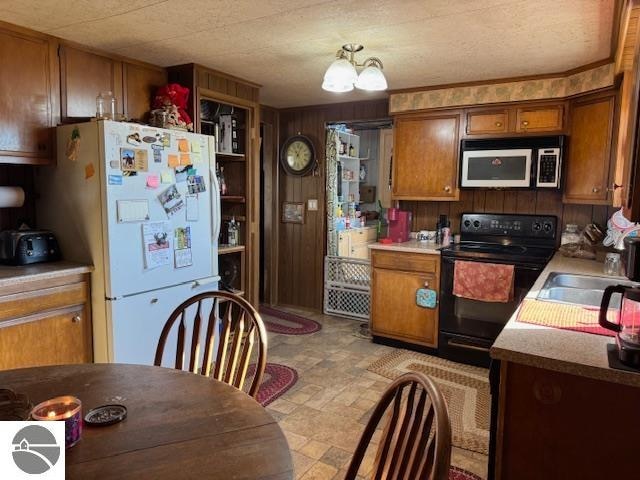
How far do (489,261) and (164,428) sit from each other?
8.86ft

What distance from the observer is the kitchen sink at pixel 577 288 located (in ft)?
7.18

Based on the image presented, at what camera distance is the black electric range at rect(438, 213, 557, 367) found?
321 centimetres

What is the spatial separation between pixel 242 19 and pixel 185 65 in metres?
1.01

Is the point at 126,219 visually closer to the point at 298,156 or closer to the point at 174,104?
the point at 174,104

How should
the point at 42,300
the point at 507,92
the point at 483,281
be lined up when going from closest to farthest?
the point at 42,300
the point at 483,281
the point at 507,92

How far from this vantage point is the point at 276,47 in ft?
8.75

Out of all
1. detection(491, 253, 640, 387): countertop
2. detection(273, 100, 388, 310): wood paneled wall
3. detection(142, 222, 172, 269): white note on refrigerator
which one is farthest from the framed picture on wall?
detection(491, 253, 640, 387): countertop

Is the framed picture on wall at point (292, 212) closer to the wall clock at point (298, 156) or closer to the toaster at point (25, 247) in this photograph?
the wall clock at point (298, 156)

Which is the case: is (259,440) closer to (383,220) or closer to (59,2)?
(59,2)

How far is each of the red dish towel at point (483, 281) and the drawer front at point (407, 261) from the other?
0.20 m

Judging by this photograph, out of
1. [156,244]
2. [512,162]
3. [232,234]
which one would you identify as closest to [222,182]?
[232,234]

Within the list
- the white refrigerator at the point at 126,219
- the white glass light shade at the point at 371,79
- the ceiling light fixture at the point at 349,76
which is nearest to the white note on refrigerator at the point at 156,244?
the white refrigerator at the point at 126,219

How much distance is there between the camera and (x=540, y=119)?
10.8ft

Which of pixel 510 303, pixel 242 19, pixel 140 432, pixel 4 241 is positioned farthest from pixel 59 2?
pixel 510 303
